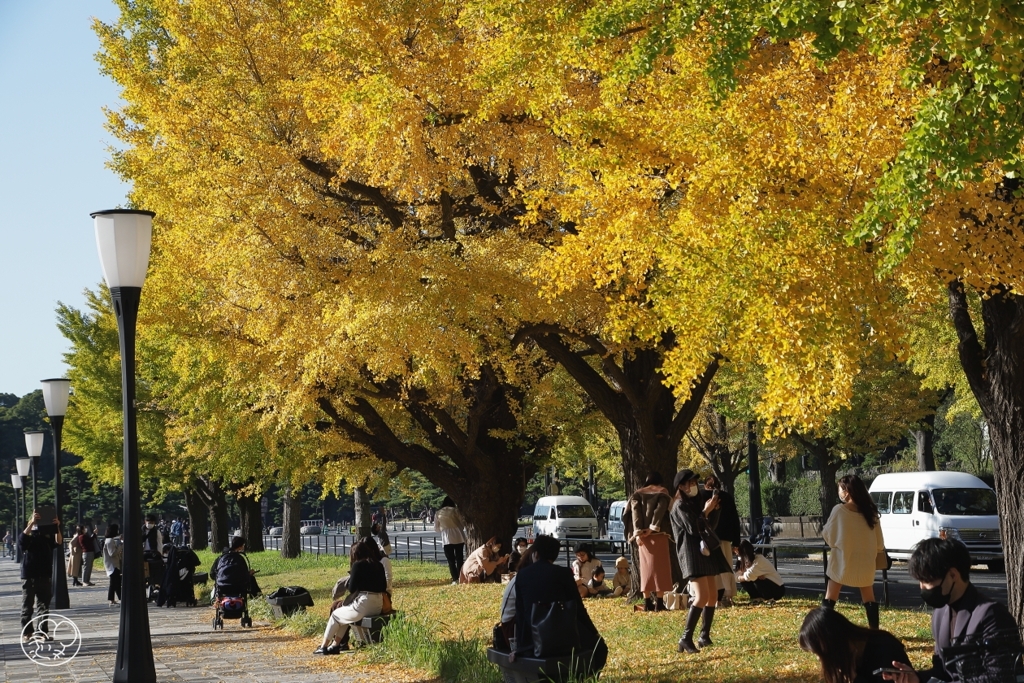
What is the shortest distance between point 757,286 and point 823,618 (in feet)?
14.9

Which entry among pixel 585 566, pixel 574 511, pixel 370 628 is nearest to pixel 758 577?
pixel 585 566

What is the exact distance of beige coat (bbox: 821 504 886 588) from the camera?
9.95m

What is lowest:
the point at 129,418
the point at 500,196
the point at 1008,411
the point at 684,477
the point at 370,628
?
the point at 370,628

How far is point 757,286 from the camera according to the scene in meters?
9.09

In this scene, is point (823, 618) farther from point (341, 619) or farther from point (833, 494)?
point (833, 494)

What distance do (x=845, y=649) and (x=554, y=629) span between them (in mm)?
3704

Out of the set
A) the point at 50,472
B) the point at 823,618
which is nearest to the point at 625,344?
the point at 823,618

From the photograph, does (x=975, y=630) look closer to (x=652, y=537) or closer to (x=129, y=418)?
(x=129, y=418)

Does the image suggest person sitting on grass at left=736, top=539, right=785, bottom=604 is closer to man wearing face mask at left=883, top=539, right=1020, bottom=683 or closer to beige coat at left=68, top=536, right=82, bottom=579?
man wearing face mask at left=883, top=539, right=1020, bottom=683

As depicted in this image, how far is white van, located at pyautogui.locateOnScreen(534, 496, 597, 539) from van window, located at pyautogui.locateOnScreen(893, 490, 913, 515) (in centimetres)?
1339

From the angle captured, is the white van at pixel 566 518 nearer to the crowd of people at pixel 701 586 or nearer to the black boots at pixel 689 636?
the crowd of people at pixel 701 586

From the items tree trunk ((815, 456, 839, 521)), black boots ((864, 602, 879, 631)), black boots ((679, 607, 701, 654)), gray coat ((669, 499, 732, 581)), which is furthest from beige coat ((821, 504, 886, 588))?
tree trunk ((815, 456, 839, 521))

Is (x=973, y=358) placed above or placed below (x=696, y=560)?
A: above

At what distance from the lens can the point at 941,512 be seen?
25.2 metres
